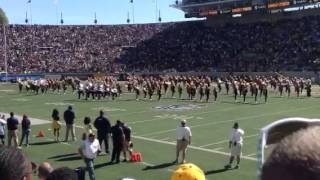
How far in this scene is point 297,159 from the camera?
1336 mm

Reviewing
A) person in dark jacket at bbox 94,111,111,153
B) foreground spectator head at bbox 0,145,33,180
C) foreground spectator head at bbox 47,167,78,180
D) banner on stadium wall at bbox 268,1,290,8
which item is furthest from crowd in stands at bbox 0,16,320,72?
foreground spectator head at bbox 0,145,33,180

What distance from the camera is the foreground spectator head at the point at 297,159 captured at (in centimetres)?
133

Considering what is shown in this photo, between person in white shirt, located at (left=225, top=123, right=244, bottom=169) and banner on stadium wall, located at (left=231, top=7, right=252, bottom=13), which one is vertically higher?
banner on stadium wall, located at (left=231, top=7, right=252, bottom=13)

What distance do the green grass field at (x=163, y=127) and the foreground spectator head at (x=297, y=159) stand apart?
11782 mm

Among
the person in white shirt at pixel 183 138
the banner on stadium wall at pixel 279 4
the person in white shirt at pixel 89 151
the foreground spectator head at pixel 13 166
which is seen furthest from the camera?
the banner on stadium wall at pixel 279 4

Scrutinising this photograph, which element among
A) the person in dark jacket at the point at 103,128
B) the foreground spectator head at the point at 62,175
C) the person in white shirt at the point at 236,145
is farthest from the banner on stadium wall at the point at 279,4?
the foreground spectator head at the point at 62,175

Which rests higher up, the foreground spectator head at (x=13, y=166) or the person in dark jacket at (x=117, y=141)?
the foreground spectator head at (x=13, y=166)

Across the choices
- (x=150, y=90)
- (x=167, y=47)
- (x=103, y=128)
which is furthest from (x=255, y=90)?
(x=167, y=47)

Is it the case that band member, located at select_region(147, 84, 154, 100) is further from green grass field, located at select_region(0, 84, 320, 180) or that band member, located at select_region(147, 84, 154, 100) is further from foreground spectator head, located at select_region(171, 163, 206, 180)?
foreground spectator head, located at select_region(171, 163, 206, 180)

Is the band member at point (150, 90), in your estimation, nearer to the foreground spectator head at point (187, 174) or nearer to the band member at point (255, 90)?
the band member at point (255, 90)

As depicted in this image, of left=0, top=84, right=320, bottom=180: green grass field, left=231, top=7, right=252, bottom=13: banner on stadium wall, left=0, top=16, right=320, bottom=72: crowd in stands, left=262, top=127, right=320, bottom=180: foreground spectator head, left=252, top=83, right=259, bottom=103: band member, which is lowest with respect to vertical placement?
left=0, top=84, right=320, bottom=180: green grass field

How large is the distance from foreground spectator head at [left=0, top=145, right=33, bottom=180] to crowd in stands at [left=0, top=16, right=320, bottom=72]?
54.1 metres

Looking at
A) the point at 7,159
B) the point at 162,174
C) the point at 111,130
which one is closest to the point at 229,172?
the point at 162,174

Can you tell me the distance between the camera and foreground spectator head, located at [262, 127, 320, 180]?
1.33 metres
